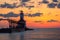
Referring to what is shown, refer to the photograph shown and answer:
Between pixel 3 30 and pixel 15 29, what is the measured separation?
2.84 m

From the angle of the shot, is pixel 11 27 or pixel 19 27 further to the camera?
pixel 19 27

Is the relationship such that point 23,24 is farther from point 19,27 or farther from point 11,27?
point 11,27

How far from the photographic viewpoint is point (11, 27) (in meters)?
58.2

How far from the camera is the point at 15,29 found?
61.4 meters

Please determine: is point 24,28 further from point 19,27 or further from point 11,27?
point 11,27

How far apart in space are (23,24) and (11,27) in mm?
6591

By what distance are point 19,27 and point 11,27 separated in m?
6.30

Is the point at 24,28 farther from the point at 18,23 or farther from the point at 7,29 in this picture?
the point at 7,29

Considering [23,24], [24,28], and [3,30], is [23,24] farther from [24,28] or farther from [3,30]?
[3,30]

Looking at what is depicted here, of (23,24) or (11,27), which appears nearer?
(11,27)

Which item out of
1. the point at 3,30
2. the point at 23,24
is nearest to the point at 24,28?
the point at 23,24

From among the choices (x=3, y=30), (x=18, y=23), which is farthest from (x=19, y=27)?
(x=3, y=30)

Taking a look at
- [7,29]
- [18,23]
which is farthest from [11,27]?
[18,23]

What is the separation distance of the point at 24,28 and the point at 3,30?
225 inches
